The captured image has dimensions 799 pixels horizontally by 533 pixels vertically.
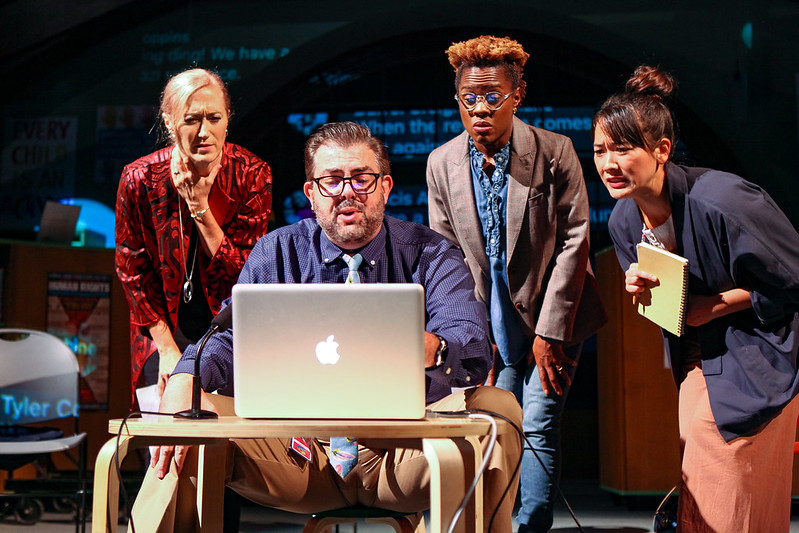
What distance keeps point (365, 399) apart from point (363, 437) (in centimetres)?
10

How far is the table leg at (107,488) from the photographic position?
1.42m

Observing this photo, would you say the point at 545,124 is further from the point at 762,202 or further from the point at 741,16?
the point at 762,202

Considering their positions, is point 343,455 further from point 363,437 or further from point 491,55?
point 491,55

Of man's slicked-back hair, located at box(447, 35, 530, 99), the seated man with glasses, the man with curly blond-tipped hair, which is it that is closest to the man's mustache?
the seated man with glasses

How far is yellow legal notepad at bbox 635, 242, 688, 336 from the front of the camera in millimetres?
2057

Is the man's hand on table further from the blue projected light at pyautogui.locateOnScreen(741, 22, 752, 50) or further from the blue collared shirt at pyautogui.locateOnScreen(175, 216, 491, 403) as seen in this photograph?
the blue projected light at pyautogui.locateOnScreen(741, 22, 752, 50)

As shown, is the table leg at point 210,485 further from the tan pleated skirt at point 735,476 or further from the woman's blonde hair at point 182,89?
the woman's blonde hair at point 182,89

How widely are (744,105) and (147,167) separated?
421cm

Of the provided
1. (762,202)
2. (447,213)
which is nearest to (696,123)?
(447,213)

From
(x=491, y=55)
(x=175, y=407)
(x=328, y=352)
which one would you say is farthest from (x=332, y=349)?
(x=491, y=55)

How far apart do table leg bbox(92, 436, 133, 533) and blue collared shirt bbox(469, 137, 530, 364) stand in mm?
1579

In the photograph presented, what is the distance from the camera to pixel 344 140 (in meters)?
2.05

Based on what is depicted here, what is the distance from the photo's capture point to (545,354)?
2748 millimetres

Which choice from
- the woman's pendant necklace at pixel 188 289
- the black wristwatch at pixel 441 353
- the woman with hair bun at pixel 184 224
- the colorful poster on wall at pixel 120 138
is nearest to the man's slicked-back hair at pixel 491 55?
the woman with hair bun at pixel 184 224
